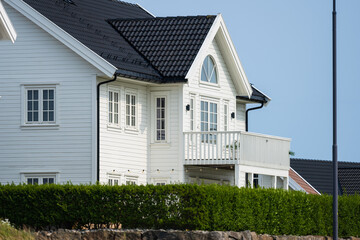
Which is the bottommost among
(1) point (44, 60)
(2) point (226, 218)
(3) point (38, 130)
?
(2) point (226, 218)

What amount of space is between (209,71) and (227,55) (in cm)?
141

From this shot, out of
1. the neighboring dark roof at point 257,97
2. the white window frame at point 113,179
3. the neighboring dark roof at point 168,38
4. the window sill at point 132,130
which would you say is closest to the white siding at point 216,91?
the neighboring dark roof at point 168,38

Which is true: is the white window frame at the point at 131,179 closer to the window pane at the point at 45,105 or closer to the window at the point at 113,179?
the window at the point at 113,179

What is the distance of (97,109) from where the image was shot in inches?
1599

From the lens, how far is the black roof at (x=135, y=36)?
42.1m

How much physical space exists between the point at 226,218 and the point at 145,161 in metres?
8.91

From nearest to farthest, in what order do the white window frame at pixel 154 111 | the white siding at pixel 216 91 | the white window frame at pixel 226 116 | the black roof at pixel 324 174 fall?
the white window frame at pixel 154 111 → the white siding at pixel 216 91 → the white window frame at pixel 226 116 → the black roof at pixel 324 174

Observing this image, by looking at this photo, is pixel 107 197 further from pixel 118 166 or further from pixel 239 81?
pixel 239 81

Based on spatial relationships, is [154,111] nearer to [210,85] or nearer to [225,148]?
[210,85]

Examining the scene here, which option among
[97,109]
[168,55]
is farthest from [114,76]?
[168,55]

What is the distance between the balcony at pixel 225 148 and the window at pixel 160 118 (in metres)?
1.08

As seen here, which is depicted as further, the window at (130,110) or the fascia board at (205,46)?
the fascia board at (205,46)

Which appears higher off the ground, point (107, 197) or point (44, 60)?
point (44, 60)

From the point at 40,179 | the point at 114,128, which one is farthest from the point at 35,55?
the point at 40,179
